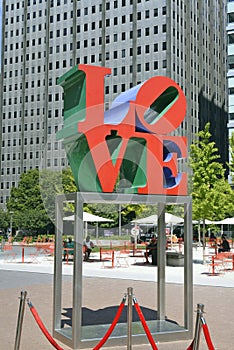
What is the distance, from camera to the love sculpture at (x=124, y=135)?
29.9 ft

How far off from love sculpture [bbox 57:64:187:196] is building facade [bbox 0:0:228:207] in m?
73.9

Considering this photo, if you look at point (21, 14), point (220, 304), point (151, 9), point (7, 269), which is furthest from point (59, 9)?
point (220, 304)

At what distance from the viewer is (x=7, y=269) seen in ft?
79.0

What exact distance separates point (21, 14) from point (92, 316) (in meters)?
106

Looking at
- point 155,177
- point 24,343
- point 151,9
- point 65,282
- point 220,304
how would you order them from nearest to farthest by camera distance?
point 24,343, point 155,177, point 220,304, point 65,282, point 151,9

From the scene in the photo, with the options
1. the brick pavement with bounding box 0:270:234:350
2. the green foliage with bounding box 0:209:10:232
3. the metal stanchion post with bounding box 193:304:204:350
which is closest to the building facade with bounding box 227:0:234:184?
the green foliage with bounding box 0:209:10:232

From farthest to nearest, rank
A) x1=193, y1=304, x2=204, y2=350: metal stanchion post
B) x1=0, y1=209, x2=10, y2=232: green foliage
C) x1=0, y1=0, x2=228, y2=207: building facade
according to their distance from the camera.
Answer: x1=0, y1=0, x2=228, y2=207: building facade → x1=0, y1=209, x2=10, y2=232: green foliage → x1=193, y1=304, x2=204, y2=350: metal stanchion post

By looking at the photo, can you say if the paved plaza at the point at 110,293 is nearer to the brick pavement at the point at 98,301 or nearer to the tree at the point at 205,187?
the brick pavement at the point at 98,301


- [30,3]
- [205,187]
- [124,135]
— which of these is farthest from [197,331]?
[30,3]

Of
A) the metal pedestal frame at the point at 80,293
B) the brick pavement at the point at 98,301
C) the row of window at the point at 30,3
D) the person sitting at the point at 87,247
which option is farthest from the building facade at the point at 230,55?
the row of window at the point at 30,3

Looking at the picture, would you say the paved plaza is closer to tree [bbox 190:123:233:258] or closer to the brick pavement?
the brick pavement

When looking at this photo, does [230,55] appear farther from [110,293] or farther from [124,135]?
[124,135]

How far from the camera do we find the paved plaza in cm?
938

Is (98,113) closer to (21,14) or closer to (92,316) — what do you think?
(92,316)
